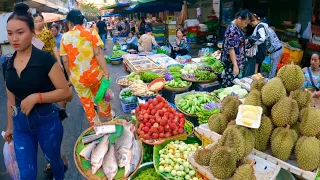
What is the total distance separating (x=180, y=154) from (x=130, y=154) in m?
0.56

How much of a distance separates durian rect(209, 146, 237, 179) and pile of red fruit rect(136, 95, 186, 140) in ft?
4.05

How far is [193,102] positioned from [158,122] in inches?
49.4

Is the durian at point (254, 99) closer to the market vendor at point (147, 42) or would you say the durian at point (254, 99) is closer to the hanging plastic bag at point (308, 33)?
the hanging plastic bag at point (308, 33)

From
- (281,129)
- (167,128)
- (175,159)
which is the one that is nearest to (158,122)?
(167,128)

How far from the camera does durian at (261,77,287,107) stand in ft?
6.63

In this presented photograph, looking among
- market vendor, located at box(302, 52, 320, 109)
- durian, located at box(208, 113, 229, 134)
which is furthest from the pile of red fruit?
market vendor, located at box(302, 52, 320, 109)

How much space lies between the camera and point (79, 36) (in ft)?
11.7

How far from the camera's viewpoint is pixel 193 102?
4.16 m

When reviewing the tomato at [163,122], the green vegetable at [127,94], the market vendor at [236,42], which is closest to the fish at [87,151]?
the tomato at [163,122]

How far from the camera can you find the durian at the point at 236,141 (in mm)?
1753

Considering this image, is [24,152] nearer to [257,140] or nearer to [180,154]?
[180,154]

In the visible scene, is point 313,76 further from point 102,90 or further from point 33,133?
point 33,133

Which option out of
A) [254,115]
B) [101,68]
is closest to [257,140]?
[254,115]

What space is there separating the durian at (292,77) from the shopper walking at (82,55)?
98.3 inches
